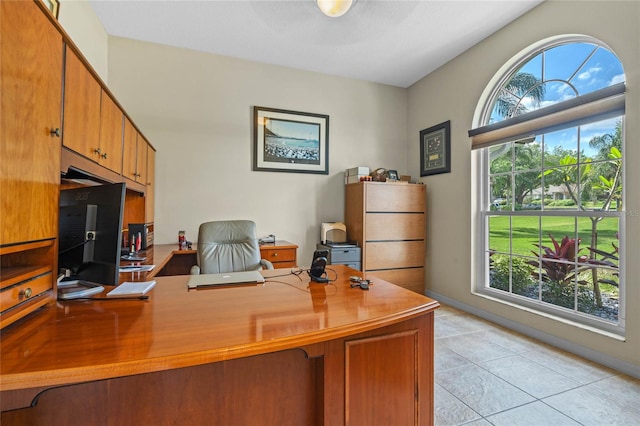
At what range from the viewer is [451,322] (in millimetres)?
3055

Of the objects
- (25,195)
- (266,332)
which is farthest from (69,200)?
(266,332)

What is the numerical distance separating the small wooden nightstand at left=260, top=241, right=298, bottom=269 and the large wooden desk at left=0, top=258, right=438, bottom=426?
5.97 ft

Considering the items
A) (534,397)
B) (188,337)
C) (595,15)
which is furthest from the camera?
(595,15)

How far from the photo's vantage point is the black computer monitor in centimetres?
119

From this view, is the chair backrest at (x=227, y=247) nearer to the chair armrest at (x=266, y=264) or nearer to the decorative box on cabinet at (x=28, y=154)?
the chair armrest at (x=266, y=264)

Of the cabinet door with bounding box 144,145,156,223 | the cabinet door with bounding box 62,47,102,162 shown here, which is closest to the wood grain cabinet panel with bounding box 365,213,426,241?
the cabinet door with bounding box 144,145,156,223

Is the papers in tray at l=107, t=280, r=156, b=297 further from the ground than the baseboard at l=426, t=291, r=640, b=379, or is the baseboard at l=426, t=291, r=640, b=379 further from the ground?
the papers in tray at l=107, t=280, r=156, b=297

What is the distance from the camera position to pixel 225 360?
0.92 meters

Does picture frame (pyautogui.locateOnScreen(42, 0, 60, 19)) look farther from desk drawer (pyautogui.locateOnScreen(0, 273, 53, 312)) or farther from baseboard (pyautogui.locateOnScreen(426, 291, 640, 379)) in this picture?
baseboard (pyautogui.locateOnScreen(426, 291, 640, 379))

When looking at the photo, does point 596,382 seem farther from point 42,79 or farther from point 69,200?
point 42,79

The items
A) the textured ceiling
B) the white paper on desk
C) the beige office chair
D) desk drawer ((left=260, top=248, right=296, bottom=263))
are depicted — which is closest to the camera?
the white paper on desk

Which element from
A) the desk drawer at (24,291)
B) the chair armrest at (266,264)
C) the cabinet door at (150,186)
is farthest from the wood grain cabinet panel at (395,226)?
the desk drawer at (24,291)

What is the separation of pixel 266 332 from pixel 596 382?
2.42 m

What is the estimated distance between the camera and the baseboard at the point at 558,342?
6.76 ft
